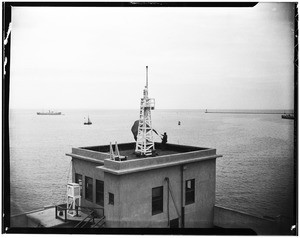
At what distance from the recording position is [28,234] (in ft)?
31.9

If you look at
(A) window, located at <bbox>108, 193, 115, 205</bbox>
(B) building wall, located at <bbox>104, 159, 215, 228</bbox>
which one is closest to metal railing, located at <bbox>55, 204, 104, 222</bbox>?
(A) window, located at <bbox>108, 193, 115, 205</bbox>

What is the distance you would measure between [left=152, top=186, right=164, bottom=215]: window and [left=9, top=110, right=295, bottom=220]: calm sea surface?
3.28 meters

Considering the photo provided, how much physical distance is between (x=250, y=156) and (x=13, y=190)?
876 cm

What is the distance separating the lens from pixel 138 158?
38.9ft

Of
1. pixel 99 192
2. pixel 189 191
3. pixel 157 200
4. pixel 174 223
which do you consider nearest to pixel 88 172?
pixel 99 192

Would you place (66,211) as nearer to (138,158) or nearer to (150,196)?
(150,196)

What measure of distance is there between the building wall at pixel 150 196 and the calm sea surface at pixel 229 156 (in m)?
1.93

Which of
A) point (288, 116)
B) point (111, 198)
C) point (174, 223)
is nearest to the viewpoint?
point (288, 116)

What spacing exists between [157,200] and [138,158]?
1.63 meters

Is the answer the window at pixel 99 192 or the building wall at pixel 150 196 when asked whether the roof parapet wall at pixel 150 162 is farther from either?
the window at pixel 99 192

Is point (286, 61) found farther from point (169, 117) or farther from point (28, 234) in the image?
point (28, 234)

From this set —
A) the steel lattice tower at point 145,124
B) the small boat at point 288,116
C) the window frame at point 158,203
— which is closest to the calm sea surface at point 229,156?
the small boat at point 288,116

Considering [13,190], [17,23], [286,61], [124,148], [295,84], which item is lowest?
[13,190]

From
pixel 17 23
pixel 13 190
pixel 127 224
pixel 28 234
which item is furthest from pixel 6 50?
pixel 127 224
